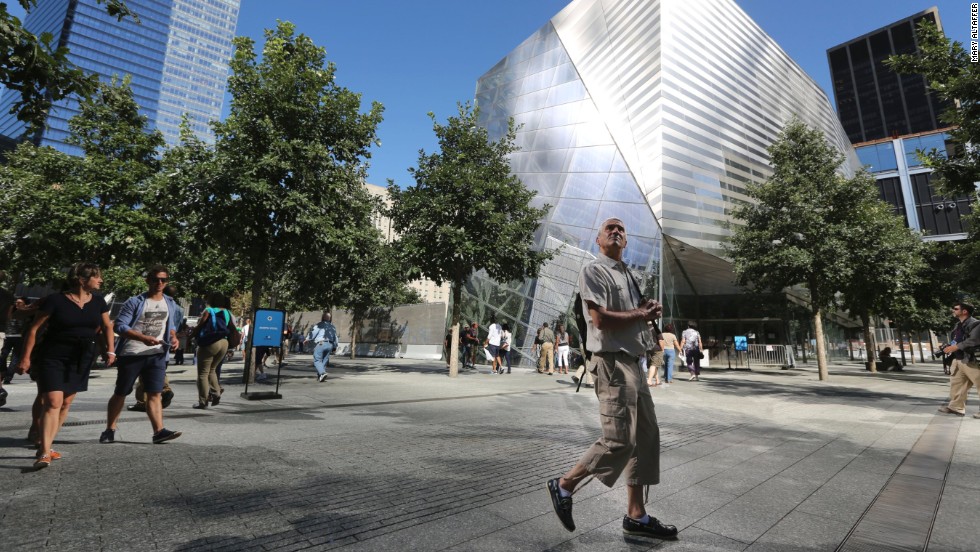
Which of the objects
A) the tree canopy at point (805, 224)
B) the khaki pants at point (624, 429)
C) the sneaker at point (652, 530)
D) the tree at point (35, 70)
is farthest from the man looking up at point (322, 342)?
the tree canopy at point (805, 224)

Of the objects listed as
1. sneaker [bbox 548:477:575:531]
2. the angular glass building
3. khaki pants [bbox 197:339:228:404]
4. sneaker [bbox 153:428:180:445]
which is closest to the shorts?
sneaker [bbox 153:428:180:445]

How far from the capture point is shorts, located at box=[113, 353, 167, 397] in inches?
183

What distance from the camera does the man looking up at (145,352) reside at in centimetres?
469

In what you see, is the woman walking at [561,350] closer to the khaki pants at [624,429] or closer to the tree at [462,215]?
the tree at [462,215]

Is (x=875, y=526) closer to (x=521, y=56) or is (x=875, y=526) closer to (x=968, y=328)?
(x=968, y=328)

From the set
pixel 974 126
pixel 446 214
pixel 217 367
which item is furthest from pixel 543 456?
pixel 446 214

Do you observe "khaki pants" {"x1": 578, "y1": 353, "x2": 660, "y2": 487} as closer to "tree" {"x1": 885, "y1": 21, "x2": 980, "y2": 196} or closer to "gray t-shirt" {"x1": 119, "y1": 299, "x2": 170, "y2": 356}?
"gray t-shirt" {"x1": 119, "y1": 299, "x2": 170, "y2": 356}

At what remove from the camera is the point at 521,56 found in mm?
29672

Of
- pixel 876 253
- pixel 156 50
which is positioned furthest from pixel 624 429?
pixel 156 50

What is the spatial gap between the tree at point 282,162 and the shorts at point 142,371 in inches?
234

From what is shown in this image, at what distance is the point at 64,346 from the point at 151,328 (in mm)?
811

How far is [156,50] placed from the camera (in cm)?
14150

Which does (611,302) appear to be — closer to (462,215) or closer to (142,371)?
(142,371)

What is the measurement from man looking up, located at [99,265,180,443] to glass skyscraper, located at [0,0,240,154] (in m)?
134
